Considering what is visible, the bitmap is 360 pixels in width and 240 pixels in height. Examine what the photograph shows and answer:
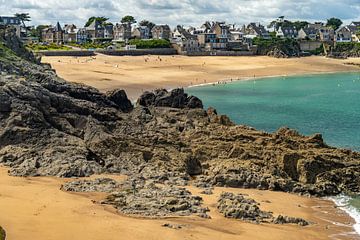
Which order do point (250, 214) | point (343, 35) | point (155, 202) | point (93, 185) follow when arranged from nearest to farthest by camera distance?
point (250, 214), point (155, 202), point (93, 185), point (343, 35)

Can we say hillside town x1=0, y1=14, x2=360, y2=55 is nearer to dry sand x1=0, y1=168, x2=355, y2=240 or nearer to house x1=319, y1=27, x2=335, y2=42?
house x1=319, y1=27, x2=335, y2=42

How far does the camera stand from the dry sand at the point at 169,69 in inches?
2849

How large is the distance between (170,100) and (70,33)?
355 ft

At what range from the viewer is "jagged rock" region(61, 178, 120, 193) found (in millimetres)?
23078

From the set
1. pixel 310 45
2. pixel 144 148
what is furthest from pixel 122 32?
pixel 144 148

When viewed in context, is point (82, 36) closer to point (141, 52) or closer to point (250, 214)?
point (141, 52)

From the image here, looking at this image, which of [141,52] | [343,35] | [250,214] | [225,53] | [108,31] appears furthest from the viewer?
[343,35]

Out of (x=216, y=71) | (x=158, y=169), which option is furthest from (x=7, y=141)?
(x=216, y=71)

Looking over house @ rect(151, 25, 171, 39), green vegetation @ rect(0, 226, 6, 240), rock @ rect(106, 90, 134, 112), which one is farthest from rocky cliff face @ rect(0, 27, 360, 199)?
house @ rect(151, 25, 171, 39)

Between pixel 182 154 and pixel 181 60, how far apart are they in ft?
260

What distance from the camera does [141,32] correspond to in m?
146

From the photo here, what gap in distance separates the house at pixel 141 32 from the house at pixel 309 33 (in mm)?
42604

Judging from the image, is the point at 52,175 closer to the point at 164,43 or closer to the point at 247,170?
the point at 247,170

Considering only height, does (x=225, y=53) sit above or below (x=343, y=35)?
below
